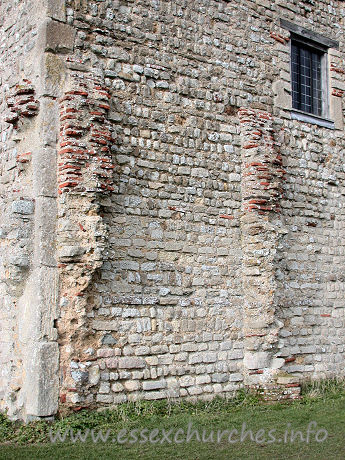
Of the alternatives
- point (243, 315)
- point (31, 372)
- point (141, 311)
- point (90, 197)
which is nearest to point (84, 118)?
point (90, 197)

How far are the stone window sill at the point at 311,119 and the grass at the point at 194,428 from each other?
494 centimetres

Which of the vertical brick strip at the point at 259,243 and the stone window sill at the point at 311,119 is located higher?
the stone window sill at the point at 311,119

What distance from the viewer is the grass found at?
A: 20.8 feet

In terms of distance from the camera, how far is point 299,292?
1017 cm

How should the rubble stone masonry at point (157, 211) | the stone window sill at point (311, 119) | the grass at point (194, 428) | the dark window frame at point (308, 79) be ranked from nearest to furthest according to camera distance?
1. the grass at point (194, 428)
2. the rubble stone masonry at point (157, 211)
3. the stone window sill at point (311, 119)
4. the dark window frame at point (308, 79)

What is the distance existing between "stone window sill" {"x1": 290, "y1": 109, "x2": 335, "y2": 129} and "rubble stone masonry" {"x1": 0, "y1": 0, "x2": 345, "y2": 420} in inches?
8.6

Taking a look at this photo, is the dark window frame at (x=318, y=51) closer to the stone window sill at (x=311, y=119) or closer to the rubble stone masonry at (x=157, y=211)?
the stone window sill at (x=311, y=119)

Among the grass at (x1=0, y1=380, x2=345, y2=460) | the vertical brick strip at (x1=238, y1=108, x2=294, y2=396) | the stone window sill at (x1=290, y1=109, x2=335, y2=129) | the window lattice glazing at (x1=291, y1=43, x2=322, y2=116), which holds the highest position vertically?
the window lattice glazing at (x1=291, y1=43, x2=322, y2=116)

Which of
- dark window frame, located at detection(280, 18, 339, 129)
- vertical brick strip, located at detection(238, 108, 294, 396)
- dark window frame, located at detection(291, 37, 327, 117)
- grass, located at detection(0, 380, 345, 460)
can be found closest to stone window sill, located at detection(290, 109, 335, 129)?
dark window frame, located at detection(280, 18, 339, 129)

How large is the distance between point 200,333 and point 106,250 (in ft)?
6.48

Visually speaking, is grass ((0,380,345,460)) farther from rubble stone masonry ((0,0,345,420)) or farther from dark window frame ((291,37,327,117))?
dark window frame ((291,37,327,117))

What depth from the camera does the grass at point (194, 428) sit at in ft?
20.8

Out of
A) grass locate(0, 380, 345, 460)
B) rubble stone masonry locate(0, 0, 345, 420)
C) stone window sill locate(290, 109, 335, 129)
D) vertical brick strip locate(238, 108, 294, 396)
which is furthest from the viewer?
stone window sill locate(290, 109, 335, 129)

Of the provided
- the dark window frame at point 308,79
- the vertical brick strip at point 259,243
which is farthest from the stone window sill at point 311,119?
the vertical brick strip at point 259,243
